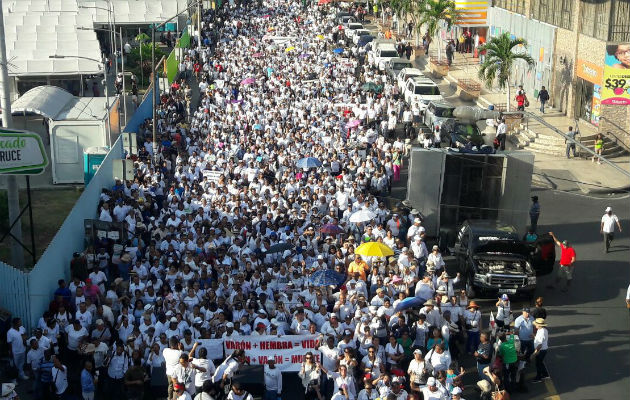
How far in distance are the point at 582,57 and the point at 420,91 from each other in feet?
23.6

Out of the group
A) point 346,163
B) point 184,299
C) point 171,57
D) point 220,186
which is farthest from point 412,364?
point 171,57

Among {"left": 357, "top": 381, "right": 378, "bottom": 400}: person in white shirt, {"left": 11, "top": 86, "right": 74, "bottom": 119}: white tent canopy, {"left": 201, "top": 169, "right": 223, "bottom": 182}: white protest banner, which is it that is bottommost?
{"left": 201, "top": 169, "right": 223, "bottom": 182}: white protest banner

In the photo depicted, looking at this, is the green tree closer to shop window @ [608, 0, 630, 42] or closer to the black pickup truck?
shop window @ [608, 0, 630, 42]

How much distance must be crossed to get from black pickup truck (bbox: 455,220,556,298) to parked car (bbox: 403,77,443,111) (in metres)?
18.5

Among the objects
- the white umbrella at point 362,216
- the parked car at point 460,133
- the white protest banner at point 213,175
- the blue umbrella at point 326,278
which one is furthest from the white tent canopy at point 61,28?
the blue umbrella at point 326,278

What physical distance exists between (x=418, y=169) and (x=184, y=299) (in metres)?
8.83

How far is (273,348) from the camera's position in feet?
56.7

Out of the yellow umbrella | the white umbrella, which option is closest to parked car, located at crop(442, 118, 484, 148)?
the white umbrella

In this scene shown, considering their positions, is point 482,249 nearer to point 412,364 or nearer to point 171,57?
point 412,364

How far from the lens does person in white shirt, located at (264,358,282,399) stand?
16688 millimetres

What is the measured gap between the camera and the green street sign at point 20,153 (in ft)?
74.3

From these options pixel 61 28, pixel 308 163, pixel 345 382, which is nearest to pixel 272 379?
pixel 345 382

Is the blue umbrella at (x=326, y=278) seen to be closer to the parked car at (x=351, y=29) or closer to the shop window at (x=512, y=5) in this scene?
the shop window at (x=512, y=5)

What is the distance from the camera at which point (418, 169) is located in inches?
1002
